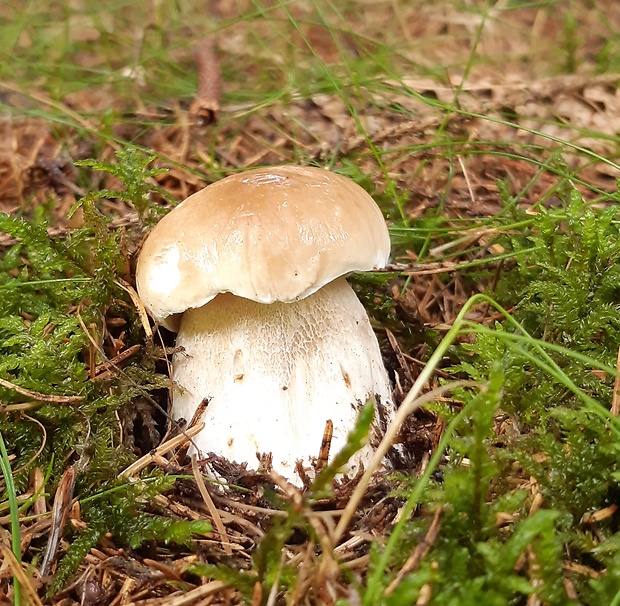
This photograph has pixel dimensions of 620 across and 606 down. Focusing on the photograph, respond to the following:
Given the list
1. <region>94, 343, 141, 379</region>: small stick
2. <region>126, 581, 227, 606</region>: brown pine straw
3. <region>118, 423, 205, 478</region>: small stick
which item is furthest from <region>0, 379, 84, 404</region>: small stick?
<region>126, 581, 227, 606</region>: brown pine straw

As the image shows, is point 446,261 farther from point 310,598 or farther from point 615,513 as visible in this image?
point 310,598

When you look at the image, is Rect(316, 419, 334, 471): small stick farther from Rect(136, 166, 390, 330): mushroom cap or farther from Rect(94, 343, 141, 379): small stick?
Rect(94, 343, 141, 379): small stick

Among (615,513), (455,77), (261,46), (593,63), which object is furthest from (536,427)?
(593,63)

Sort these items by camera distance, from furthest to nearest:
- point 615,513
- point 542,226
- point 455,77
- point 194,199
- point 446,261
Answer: point 455,77, point 446,261, point 542,226, point 194,199, point 615,513

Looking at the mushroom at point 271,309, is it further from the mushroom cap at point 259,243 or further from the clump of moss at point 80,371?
the clump of moss at point 80,371

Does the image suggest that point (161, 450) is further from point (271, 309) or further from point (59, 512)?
point (271, 309)

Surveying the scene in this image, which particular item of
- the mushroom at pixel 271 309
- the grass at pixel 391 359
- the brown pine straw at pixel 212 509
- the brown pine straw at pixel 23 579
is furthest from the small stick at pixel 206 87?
the brown pine straw at pixel 23 579
